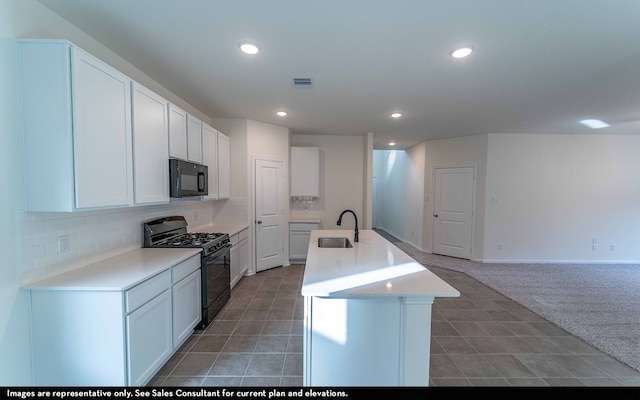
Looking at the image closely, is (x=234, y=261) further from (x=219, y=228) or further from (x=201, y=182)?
(x=201, y=182)

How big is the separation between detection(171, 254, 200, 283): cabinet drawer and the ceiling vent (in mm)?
2070

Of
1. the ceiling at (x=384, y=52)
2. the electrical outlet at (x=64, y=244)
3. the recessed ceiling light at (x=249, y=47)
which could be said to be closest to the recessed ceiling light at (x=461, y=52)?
the ceiling at (x=384, y=52)

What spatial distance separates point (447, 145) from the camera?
18.5ft

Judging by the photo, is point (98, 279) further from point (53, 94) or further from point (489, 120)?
point (489, 120)

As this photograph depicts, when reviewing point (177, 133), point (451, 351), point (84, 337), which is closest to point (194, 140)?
point (177, 133)

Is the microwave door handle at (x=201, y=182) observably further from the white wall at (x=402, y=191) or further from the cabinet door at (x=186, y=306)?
the white wall at (x=402, y=191)

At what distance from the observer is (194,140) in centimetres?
307

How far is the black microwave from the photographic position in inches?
102

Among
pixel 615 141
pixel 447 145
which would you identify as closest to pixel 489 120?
pixel 447 145

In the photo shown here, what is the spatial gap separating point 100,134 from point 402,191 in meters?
7.02

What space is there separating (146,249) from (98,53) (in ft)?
5.76

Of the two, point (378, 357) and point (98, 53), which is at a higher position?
point (98, 53)
